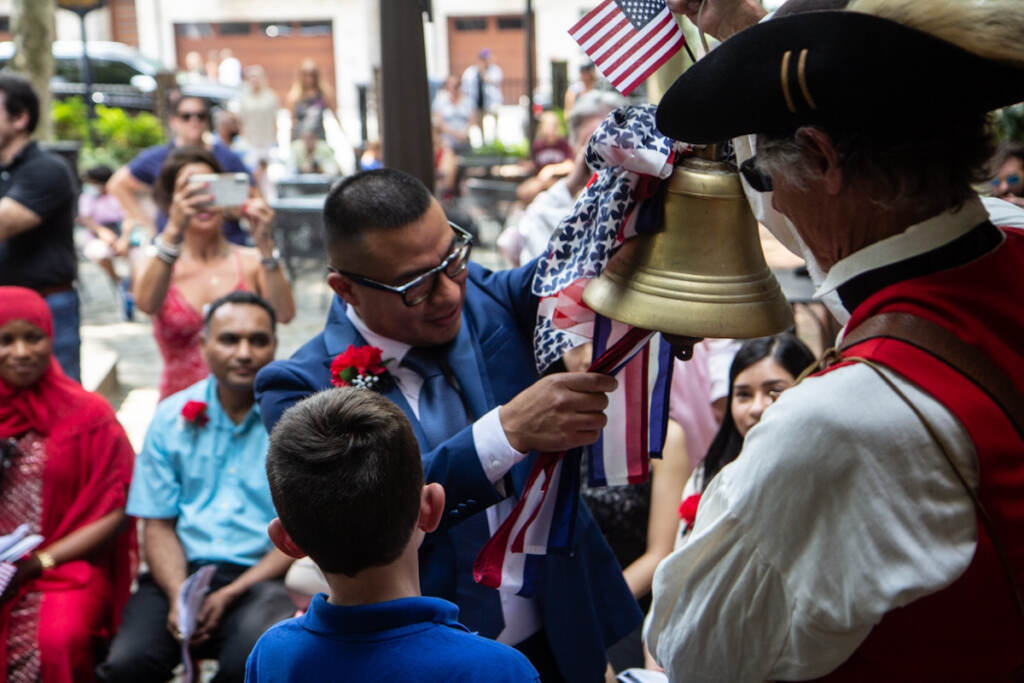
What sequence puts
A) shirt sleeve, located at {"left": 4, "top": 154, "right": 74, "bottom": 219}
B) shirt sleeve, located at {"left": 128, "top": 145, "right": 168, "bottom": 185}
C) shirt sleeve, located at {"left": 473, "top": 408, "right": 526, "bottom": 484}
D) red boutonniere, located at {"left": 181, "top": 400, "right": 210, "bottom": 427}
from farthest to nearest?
shirt sleeve, located at {"left": 128, "top": 145, "right": 168, "bottom": 185}, shirt sleeve, located at {"left": 4, "top": 154, "right": 74, "bottom": 219}, red boutonniere, located at {"left": 181, "top": 400, "right": 210, "bottom": 427}, shirt sleeve, located at {"left": 473, "top": 408, "right": 526, "bottom": 484}

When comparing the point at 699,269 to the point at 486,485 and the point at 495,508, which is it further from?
the point at 495,508

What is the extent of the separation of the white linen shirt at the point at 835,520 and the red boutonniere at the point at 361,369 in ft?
3.45

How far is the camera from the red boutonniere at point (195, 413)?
4.25 metres

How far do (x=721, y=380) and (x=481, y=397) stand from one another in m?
2.21

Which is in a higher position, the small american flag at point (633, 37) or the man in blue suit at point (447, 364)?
the small american flag at point (633, 37)

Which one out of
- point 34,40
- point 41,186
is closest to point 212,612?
point 41,186

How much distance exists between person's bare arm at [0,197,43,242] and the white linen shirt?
15.6 feet

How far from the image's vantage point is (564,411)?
1950 mm

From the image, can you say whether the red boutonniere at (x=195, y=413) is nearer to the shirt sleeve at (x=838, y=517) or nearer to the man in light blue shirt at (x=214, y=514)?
the man in light blue shirt at (x=214, y=514)

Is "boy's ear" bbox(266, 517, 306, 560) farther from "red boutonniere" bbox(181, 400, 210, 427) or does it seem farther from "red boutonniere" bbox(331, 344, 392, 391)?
"red boutonniere" bbox(181, 400, 210, 427)

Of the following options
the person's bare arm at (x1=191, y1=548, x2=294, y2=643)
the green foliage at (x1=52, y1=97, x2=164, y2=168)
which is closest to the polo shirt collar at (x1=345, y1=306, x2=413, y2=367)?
the person's bare arm at (x1=191, y1=548, x2=294, y2=643)

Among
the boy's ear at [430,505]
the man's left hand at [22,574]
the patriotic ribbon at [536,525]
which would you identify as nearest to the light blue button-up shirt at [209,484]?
the man's left hand at [22,574]

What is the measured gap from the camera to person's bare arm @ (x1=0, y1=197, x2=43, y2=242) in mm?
5316

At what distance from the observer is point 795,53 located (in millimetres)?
1409
